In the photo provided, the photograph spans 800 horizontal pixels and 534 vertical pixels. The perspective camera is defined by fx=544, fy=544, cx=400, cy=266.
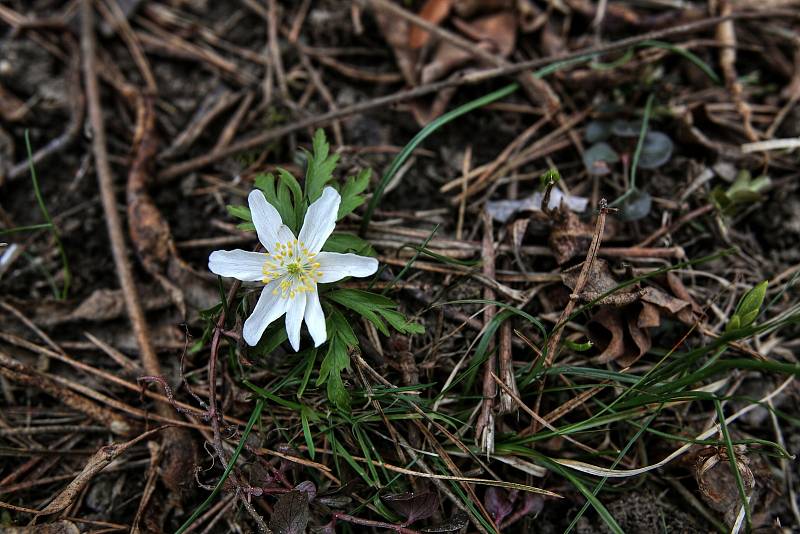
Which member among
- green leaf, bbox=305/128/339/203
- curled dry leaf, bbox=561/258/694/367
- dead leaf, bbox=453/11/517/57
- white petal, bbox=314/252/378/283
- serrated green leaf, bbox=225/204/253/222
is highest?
dead leaf, bbox=453/11/517/57

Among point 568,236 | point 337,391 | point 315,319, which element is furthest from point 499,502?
point 568,236

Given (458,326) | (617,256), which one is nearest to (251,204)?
(458,326)

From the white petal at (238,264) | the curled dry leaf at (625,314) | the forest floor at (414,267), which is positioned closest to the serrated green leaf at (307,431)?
the forest floor at (414,267)

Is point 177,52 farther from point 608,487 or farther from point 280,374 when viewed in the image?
point 608,487

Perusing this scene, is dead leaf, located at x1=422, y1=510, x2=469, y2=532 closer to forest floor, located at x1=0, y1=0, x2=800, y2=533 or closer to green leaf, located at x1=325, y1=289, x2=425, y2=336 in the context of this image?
forest floor, located at x1=0, y1=0, x2=800, y2=533

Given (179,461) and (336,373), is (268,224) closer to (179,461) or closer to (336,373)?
(336,373)

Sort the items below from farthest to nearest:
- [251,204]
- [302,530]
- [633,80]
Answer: [633,80] → [251,204] → [302,530]

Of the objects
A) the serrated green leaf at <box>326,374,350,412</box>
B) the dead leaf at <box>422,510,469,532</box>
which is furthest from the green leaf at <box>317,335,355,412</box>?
the dead leaf at <box>422,510,469,532</box>
